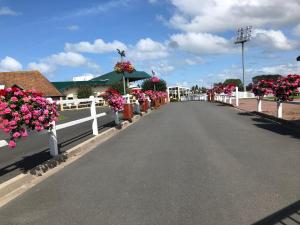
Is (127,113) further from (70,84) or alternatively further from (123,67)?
(70,84)

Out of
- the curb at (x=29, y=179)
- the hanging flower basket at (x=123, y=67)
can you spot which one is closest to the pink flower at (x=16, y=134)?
the curb at (x=29, y=179)

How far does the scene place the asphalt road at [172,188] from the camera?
19.7ft

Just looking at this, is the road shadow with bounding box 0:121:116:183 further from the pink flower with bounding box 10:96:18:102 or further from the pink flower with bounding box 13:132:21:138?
the pink flower with bounding box 10:96:18:102

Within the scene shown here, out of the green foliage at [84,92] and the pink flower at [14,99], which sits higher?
the pink flower at [14,99]

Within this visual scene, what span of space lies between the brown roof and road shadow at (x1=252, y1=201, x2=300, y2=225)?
56589mm

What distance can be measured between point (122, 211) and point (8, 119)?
9.14ft

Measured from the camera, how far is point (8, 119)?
25.7ft

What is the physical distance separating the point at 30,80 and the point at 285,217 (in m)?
60.6

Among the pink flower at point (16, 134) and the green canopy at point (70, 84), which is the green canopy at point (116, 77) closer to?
the green canopy at point (70, 84)

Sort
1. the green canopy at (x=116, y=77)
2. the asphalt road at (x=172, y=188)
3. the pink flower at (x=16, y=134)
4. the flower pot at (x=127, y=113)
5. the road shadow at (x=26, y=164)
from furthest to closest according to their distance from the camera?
the green canopy at (x=116, y=77)
the flower pot at (x=127, y=113)
the road shadow at (x=26, y=164)
the pink flower at (x=16, y=134)
the asphalt road at (x=172, y=188)

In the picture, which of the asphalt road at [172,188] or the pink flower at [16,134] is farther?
the pink flower at [16,134]

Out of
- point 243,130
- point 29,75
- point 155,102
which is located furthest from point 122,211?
point 29,75

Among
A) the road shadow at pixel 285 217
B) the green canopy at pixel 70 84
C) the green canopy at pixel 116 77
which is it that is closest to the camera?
the road shadow at pixel 285 217

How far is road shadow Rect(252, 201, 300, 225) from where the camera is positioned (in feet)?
18.2
